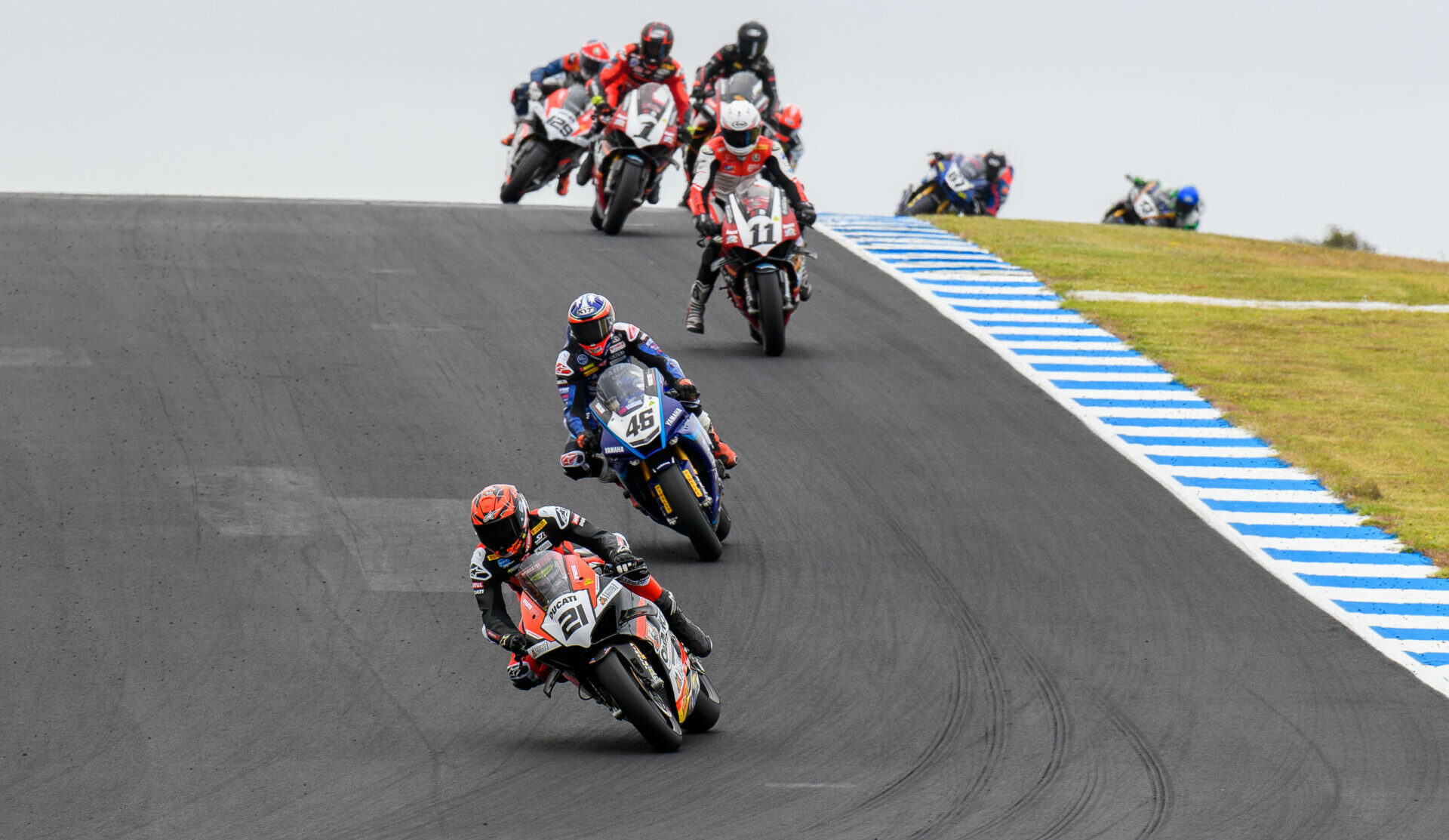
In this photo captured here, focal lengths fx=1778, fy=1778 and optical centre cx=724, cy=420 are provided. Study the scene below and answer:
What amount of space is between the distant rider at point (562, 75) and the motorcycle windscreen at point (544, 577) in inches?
709

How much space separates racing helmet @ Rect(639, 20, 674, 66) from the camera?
2308cm

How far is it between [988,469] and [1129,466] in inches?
51.2

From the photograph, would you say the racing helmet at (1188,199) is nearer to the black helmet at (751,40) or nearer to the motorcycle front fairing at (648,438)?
the black helmet at (751,40)

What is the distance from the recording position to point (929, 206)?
3644cm

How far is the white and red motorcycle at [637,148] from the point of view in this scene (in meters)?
22.8

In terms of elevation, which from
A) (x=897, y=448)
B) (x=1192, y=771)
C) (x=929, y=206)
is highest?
(x=1192, y=771)

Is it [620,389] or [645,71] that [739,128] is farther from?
[645,71]

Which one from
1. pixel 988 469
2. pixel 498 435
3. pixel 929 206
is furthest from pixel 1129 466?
pixel 929 206

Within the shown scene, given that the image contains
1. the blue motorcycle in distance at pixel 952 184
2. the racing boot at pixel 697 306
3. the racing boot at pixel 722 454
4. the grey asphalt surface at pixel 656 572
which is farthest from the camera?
the blue motorcycle in distance at pixel 952 184

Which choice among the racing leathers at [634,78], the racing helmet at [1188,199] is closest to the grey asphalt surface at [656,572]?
the racing leathers at [634,78]

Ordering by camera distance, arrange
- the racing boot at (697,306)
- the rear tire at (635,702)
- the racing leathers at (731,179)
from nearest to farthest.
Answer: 1. the rear tire at (635,702)
2. the racing leathers at (731,179)
3. the racing boot at (697,306)

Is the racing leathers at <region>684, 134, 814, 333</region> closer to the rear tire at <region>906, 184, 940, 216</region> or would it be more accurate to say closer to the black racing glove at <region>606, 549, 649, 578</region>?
the black racing glove at <region>606, 549, 649, 578</region>

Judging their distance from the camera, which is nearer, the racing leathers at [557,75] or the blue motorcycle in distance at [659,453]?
the blue motorcycle in distance at [659,453]

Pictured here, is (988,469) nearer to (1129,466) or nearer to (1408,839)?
(1129,466)
